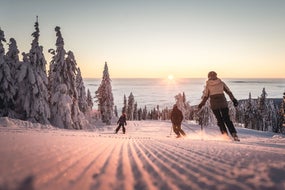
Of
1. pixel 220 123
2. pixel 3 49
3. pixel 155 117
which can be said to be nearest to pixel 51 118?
pixel 3 49

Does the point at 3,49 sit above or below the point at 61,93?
above

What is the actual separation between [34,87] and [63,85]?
379 centimetres

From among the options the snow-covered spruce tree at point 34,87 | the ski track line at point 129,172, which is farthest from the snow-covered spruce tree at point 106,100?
the ski track line at point 129,172

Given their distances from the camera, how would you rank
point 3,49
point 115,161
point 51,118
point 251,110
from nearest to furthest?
point 115,161, point 3,49, point 51,118, point 251,110

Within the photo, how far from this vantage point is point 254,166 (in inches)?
135

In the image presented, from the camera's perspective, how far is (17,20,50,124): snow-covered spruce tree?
27.1m

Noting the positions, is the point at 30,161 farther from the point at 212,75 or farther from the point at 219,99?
the point at 212,75

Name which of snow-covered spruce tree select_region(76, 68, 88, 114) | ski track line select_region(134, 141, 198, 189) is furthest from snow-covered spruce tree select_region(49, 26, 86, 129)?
ski track line select_region(134, 141, 198, 189)

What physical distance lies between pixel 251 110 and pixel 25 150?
104 metres

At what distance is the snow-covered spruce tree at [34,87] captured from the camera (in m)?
27.1

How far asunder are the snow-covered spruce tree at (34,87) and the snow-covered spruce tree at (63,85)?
214 centimetres

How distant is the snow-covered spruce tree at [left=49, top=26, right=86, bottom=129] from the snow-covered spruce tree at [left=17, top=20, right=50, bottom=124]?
2.14 m

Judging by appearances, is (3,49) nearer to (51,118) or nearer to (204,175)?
(51,118)

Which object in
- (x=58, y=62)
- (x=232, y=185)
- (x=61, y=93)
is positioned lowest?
(x=232, y=185)
